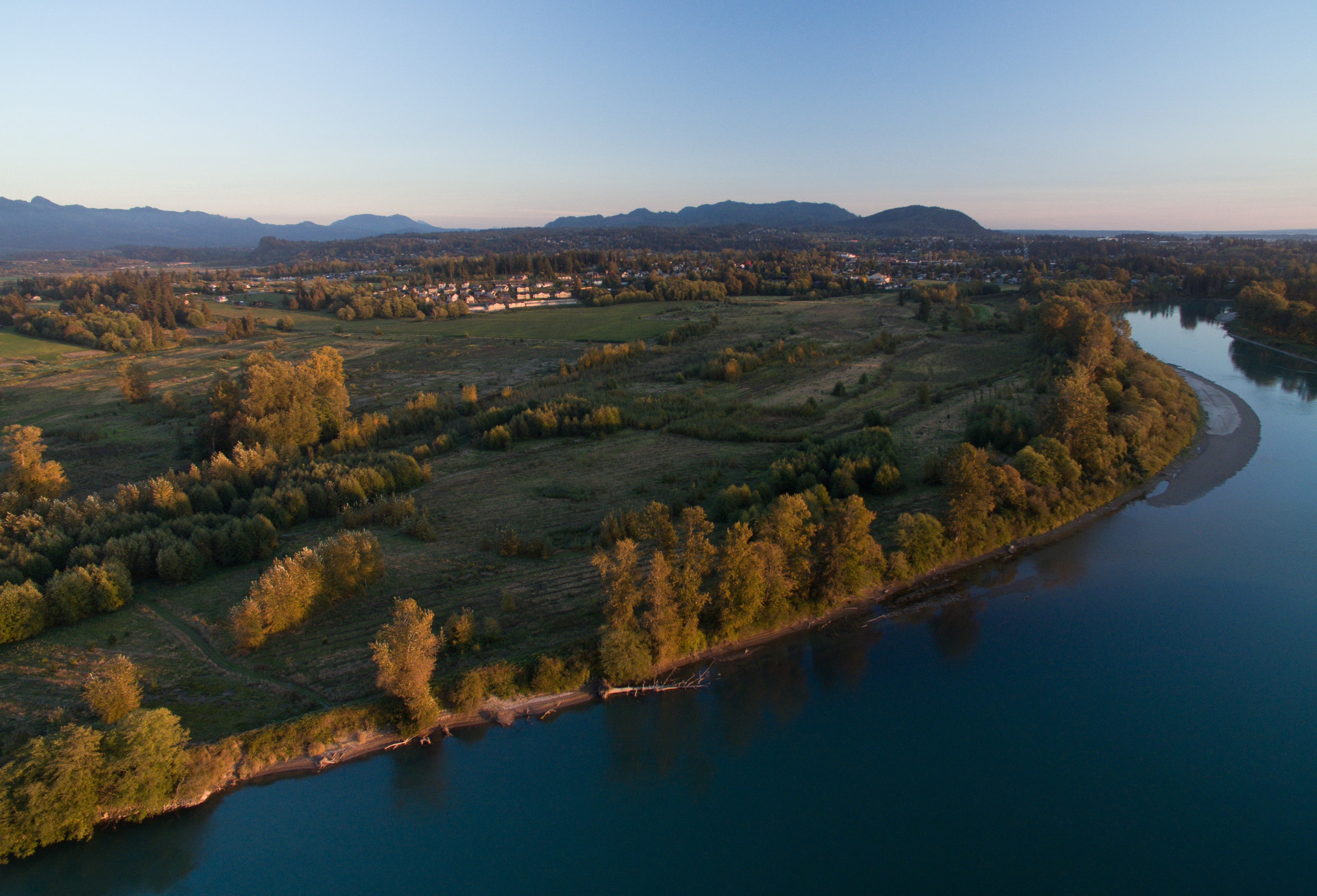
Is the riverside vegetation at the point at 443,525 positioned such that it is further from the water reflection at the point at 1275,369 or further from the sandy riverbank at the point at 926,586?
the water reflection at the point at 1275,369

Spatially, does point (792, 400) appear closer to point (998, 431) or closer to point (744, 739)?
point (998, 431)

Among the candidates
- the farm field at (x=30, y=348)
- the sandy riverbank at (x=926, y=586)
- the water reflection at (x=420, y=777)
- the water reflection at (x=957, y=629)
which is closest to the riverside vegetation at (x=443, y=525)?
the sandy riverbank at (x=926, y=586)

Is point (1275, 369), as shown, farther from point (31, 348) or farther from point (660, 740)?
point (31, 348)

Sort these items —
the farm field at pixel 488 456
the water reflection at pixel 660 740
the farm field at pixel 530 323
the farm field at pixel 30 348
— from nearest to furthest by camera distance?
the water reflection at pixel 660 740
the farm field at pixel 488 456
the farm field at pixel 30 348
the farm field at pixel 530 323

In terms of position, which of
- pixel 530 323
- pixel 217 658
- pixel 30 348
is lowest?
pixel 217 658

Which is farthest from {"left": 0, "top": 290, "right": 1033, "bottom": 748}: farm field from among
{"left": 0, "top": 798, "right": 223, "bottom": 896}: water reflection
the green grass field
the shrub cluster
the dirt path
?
the green grass field

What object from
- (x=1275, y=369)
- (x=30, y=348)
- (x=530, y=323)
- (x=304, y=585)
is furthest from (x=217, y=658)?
(x=1275, y=369)

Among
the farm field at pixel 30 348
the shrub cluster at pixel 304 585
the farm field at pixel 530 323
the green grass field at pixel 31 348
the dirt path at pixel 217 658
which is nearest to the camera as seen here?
the dirt path at pixel 217 658
